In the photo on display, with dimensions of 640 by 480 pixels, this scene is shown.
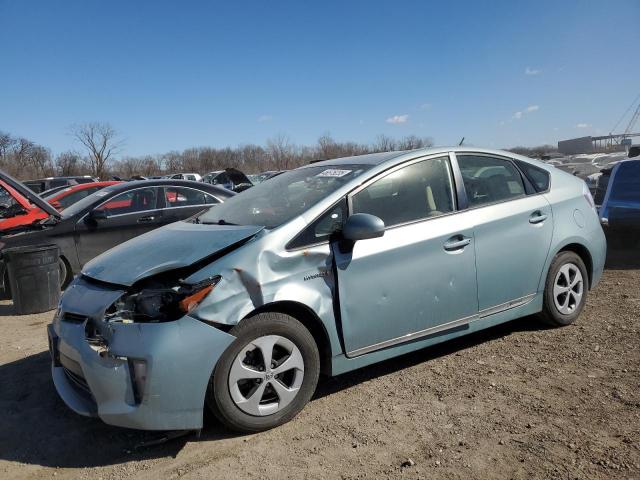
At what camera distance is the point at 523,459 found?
2.62 meters

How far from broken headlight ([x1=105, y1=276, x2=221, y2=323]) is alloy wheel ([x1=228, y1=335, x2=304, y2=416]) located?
41 centimetres

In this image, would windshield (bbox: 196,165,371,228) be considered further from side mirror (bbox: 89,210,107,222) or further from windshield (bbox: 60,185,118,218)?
windshield (bbox: 60,185,118,218)

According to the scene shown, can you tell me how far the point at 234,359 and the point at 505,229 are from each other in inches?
93.1

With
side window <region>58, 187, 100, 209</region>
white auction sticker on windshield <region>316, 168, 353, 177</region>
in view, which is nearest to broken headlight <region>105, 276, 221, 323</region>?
white auction sticker on windshield <region>316, 168, 353, 177</region>

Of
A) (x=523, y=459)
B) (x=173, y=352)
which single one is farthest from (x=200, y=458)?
(x=523, y=459)

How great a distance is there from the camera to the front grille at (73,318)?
3.02m

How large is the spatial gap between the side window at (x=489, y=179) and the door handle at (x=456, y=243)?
13.6 inches

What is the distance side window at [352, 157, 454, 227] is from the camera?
138 inches

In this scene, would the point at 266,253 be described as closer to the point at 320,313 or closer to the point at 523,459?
the point at 320,313

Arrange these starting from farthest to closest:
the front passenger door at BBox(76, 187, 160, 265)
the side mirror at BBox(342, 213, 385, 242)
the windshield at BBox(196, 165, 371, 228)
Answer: the front passenger door at BBox(76, 187, 160, 265) → the windshield at BBox(196, 165, 371, 228) → the side mirror at BBox(342, 213, 385, 242)

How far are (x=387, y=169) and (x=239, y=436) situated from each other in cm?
206

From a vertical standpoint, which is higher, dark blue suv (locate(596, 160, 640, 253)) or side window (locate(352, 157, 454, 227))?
side window (locate(352, 157, 454, 227))

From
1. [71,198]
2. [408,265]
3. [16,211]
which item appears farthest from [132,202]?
[408,265]

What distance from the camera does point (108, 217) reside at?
24.4 feet
